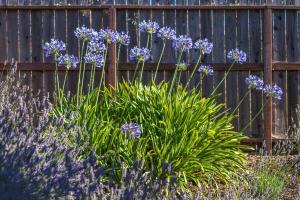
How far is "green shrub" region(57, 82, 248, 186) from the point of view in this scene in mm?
6719

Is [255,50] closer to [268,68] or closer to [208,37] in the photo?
[268,68]

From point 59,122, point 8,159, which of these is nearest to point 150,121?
point 59,122

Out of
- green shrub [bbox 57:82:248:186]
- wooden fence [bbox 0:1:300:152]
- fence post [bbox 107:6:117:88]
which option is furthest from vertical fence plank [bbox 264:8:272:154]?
green shrub [bbox 57:82:248:186]

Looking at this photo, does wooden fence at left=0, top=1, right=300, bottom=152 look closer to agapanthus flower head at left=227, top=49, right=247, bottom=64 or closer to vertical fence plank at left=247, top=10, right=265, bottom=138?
vertical fence plank at left=247, top=10, right=265, bottom=138

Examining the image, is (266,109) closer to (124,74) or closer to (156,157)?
(124,74)

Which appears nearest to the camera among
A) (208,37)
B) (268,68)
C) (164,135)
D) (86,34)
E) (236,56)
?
(86,34)

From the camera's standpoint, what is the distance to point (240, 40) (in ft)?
34.6

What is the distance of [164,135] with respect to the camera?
6.95 meters

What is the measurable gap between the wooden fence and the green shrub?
2963mm

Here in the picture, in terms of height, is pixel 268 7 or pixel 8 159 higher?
pixel 268 7

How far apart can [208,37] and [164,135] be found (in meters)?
3.75

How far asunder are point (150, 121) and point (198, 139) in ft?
1.54

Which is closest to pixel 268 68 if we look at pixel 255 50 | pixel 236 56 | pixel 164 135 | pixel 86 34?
pixel 255 50

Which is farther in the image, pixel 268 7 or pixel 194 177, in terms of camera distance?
pixel 268 7
